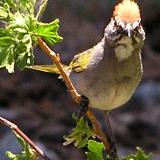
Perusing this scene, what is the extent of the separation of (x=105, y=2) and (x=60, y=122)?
207 cm

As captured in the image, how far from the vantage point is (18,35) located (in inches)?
70.6

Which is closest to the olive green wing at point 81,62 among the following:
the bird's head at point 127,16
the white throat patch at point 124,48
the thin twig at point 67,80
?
the white throat patch at point 124,48

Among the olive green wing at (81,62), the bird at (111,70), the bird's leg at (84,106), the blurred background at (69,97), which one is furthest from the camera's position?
the blurred background at (69,97)

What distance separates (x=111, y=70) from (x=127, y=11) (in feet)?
1.91

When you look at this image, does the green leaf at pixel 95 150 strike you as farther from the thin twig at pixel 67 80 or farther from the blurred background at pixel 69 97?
the blurred background at pixel 69 97

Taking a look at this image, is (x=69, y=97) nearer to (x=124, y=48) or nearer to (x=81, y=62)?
(x=81, y=62)

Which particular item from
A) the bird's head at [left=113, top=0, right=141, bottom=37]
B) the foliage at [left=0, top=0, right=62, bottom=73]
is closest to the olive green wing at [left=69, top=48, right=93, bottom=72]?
the bird's head at [left=113, top=0, right=141, bottom=37]

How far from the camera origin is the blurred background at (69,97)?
262 inches

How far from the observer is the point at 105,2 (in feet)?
27.4

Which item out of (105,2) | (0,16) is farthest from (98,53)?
(105,2)

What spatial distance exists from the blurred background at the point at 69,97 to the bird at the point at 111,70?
10.8ft

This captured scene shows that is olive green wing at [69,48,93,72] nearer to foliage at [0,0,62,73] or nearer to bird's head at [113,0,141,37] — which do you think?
bird's head at [113,0,141,37]

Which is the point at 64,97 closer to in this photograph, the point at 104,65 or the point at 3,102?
the point at 3,102

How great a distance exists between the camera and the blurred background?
21.8 feet
